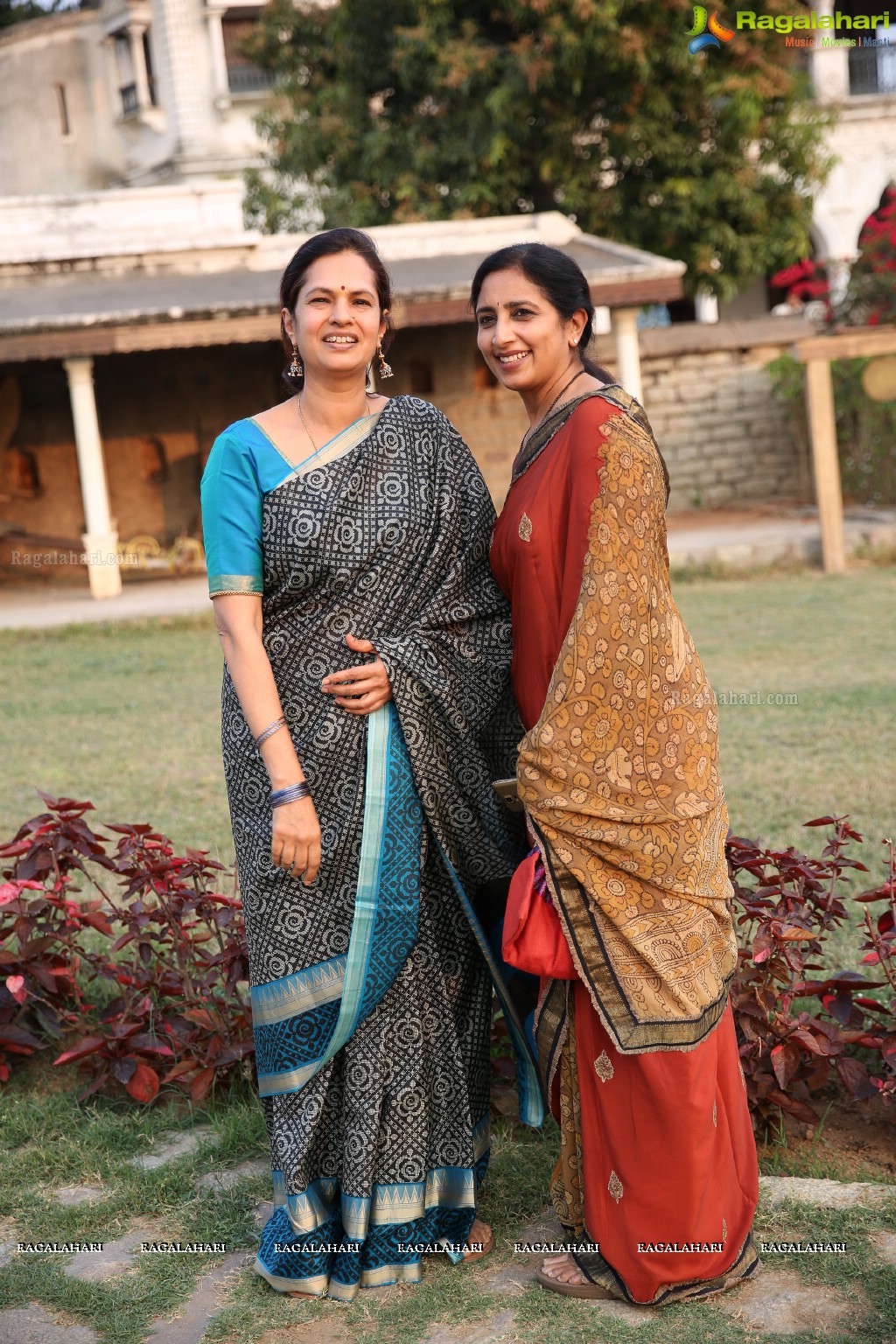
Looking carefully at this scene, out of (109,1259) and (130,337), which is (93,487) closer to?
(130,337)

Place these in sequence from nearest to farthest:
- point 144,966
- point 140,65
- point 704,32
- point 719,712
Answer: point 144,966, point 719,712, point 704,32, point 140,65

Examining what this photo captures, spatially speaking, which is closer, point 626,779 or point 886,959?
point 626,779

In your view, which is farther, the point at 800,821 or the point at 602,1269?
the point at 800,821

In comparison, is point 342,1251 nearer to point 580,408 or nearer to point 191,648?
point 580,408

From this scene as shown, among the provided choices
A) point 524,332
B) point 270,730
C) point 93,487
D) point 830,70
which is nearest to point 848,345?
point 93,487

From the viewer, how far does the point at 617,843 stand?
7.27 ft

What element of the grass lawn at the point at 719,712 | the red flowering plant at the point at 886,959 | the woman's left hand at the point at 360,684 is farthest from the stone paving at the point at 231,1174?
the grass lawn at the point at 719,712

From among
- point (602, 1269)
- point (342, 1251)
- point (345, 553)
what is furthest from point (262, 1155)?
point (345, 553)

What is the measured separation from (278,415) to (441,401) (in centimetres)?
1185

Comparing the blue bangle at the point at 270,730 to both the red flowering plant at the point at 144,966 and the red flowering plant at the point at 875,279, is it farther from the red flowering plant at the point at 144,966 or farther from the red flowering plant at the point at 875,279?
the red flowering plant at the point at 875,279

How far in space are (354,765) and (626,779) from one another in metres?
0.47

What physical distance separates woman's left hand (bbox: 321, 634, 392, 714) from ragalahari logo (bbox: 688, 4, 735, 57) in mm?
12864

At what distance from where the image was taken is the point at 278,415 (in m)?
2.38

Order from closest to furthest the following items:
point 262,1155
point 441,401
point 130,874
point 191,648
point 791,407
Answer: point 262,1155 → point 130,874 → point 191,648 → point 441,401 → point 791,407
